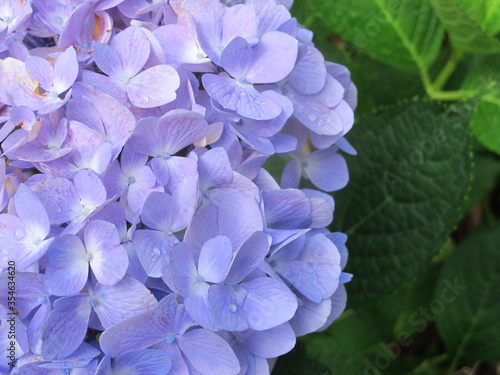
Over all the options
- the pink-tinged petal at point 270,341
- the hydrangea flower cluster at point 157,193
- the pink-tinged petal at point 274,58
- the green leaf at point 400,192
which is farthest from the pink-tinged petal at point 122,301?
the green leaf at point 400,192

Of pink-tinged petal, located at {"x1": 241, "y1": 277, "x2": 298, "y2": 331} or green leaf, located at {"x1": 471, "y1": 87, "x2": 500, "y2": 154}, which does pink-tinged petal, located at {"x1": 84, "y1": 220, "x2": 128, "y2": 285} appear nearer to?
pink-tinged petal, located at {"x1": 241, "y1": 277, "x2": 298, "y2": 331}

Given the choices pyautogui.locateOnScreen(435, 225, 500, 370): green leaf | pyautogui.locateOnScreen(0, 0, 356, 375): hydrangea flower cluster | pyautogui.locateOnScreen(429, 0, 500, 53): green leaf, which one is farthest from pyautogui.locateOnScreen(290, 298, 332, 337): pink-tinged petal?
pyautogui.locateOnScreen(435, 225, 500, 370): green leaf

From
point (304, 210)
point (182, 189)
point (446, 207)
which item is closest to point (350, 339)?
point (446, 207)

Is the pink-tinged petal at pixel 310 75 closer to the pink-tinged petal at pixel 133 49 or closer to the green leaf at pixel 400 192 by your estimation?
the pink-tinged petal at pixel 133 49

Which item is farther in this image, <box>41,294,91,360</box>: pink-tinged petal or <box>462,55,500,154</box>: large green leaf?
<box>462,55,500,154</box>: large green leaf

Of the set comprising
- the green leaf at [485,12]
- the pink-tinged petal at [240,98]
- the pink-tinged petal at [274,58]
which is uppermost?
the green leaf at [485,12]

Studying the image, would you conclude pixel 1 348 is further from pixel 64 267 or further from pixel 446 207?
pixel 446 207
